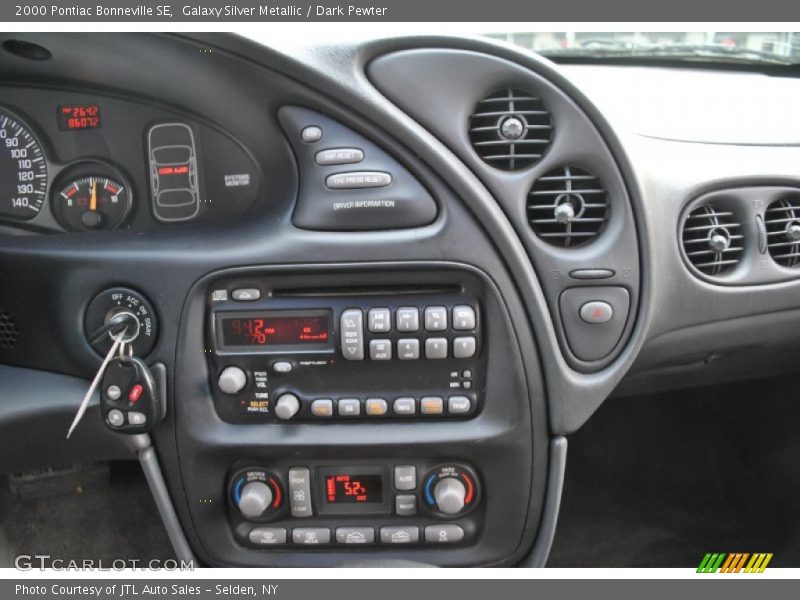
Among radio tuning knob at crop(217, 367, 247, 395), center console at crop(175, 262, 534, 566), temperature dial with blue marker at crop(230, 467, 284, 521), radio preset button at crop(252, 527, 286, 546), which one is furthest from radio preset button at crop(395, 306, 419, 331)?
radio preset button at crop(252, 527, 286, 546)

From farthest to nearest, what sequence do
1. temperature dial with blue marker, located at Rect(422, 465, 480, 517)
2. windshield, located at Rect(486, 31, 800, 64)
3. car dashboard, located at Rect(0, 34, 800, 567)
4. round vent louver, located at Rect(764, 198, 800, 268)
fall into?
windshield, located at Rect(486, 31, 800, 64)
round vent louver, located at Rect(764, 198, 800, 268)
temperature dial with blue marker, located at Rect(422, 465, 480, 517)
car dashboard, located at Rect(0, 34, 800, 567)

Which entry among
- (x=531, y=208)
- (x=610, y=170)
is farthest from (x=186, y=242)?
(x=610, y=170)

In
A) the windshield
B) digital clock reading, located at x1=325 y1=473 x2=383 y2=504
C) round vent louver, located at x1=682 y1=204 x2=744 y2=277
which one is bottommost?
digital clock reading, located at x1=325 y1=473 x2=383 y2=504

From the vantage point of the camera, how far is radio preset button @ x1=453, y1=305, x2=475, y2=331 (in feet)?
4.62

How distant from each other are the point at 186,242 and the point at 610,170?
905 millimetres

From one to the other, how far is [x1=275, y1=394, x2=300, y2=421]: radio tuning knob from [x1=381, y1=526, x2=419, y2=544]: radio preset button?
1.16 feet

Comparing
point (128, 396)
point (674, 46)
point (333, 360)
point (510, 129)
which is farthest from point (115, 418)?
point (674, 46)

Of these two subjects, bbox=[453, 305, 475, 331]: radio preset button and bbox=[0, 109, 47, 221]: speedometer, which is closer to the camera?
bbox=[453, 305, 475, 331]: radio preset button

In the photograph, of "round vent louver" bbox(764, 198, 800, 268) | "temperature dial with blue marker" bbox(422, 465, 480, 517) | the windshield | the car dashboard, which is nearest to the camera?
the car dashboard

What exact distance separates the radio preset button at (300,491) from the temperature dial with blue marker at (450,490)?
261 millimetres

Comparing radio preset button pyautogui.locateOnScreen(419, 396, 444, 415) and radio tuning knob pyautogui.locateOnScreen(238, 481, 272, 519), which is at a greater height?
radio preset button pyautogui.locateOnScreen(419, 396, 444, 415)

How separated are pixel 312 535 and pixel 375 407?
1.16ft

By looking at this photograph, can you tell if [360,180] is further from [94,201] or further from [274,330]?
[94,201]

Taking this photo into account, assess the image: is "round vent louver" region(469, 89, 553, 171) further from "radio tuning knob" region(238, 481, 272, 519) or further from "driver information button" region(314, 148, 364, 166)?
"radio tuning knob" region(238, 481, 272, 519)
